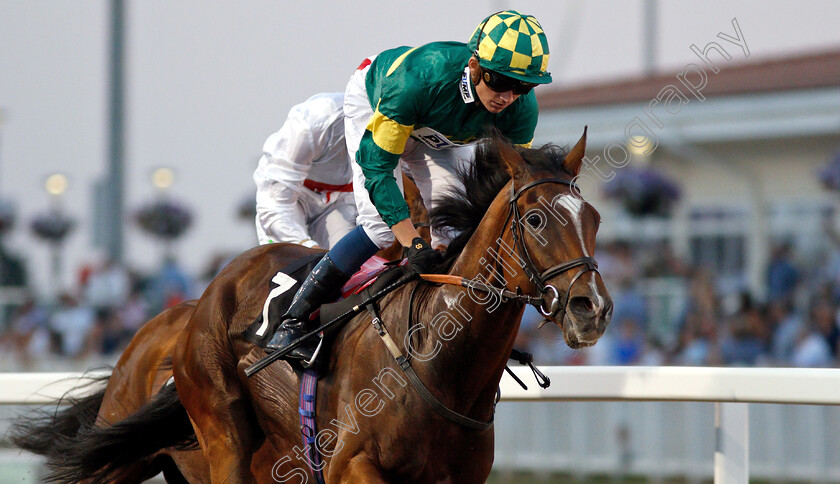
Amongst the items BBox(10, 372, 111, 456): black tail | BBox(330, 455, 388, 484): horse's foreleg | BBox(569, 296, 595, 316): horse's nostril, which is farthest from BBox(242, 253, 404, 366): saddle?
BBox(10, 372, 111, 456): black tail

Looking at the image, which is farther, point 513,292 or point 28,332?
point 28,332

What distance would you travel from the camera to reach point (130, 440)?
159 inches

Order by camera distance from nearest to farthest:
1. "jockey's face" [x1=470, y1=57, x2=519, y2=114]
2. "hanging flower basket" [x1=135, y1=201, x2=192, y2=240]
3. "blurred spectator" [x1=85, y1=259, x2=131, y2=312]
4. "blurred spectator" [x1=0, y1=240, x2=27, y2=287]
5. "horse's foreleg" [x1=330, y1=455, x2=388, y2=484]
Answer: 1. "horse's foreleg" [x1=330, y1=455, x2=388, y2=484]
2. "jockey's face" [x1=470, y1=57, x2=519, y2=114]
3. "blurred spectator" [x1=85, y1=259, x2=131, y2=312]
4. "blurred spectator" [x1=0, y1=240, x2=27, y2=287]
5. "hanging flower basket" [x1=135, y1=201, x2=192, y2=240]

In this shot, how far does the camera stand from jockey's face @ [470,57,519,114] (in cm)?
321

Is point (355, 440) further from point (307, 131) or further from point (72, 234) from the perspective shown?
point (72, 234)

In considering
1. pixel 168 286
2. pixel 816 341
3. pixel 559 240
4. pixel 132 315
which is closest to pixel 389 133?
pixel 559 240

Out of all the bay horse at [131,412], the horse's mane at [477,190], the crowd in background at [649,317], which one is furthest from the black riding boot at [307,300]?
the crowd in background at [649,317]

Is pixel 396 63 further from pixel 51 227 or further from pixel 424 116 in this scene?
pixel 51 227

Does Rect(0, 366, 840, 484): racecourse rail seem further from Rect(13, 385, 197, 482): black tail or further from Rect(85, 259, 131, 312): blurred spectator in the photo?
Rect(85, 259, 131, 312): blurred spectator

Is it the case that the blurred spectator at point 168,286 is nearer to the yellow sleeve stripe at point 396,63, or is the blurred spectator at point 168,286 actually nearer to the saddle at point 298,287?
the saddle at point 298,287

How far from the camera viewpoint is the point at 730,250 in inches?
448

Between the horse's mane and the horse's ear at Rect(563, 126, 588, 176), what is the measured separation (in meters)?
0.02

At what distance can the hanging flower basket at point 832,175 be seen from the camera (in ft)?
28.2

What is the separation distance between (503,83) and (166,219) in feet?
35.7
